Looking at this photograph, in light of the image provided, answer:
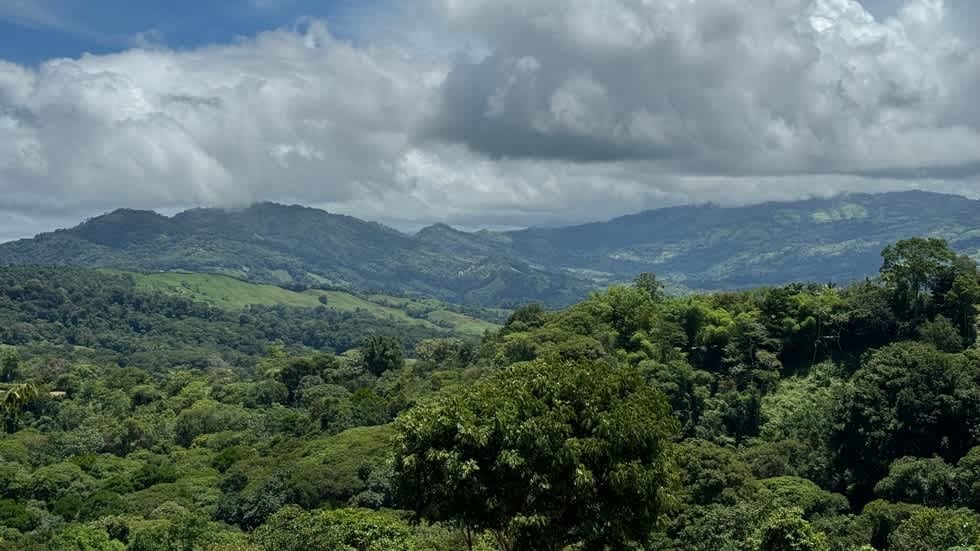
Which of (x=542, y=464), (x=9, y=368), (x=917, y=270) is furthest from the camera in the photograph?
(x=9, y=368)

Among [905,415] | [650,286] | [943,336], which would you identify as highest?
[650,286]

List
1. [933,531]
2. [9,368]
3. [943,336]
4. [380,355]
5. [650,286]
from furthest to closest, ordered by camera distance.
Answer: [9,368]
[380,355]
[650,286]
[943,336]
[933,531]

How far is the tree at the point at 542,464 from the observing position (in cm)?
2425

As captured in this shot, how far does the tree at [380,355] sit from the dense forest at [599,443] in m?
1.71

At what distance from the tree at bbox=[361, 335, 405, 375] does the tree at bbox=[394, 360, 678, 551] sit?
376 feet

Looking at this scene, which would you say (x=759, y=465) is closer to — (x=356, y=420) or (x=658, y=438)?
(x=658, y=438)

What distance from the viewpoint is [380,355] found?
139875mm

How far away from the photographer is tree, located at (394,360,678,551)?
2425cm

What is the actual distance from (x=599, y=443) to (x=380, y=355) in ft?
385

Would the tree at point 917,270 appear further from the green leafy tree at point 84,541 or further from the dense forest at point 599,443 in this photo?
the green leafy tree at point 84,541

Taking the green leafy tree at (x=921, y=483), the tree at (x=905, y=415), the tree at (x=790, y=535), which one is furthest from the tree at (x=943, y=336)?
the tree at (x=790, y=535)

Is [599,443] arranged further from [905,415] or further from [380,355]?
[380,355]

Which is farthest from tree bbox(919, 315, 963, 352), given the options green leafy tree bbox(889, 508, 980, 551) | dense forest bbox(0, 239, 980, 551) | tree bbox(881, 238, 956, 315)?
green leafy tree bbox(889, 508, 980, 551)

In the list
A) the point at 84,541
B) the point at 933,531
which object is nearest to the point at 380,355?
the point at 84,541
